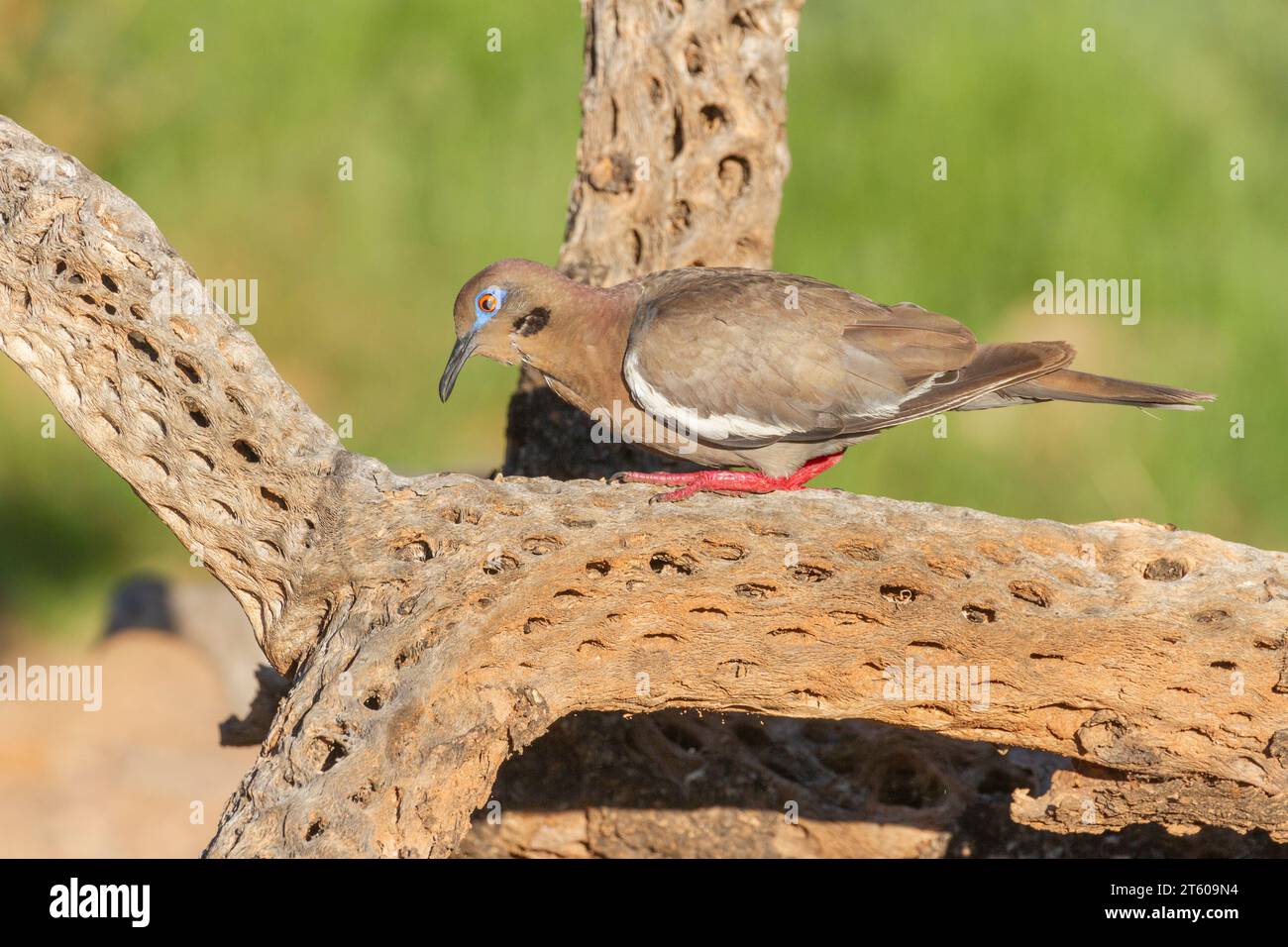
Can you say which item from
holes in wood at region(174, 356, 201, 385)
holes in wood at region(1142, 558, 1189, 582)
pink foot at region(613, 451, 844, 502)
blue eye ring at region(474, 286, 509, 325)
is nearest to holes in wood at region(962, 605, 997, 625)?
holes in wood at region(1142, 558, 1189, 582)

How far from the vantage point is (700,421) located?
506cm

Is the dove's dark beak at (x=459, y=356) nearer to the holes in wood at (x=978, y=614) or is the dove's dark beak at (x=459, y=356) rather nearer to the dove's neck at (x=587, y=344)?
the dove's neck at (x=587, y=344)

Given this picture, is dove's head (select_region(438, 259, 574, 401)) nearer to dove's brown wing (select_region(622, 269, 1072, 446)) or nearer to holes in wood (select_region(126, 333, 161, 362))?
dove's brown wing (select_region(622, 269, 1072, 446))

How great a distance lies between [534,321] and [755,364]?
860 millimetres

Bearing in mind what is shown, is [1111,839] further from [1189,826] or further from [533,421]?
[533,421]

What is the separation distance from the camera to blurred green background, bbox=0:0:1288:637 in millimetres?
10180

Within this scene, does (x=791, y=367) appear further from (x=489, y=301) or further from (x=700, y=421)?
(x=489, y=301)

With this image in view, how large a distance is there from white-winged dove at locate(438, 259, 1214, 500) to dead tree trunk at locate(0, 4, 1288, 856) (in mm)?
536

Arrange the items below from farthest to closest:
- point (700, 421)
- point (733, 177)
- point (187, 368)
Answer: point (733, 177) < point (700, 421) < point (187, 368)

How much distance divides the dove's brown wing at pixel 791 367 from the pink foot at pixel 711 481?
148mm

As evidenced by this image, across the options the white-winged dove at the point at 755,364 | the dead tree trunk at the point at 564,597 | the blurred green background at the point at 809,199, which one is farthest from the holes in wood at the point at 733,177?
the blurred green background at the point at 809,199

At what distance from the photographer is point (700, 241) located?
6164 mm

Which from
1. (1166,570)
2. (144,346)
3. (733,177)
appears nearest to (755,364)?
(733,177)

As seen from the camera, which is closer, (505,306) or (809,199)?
(505,306)
